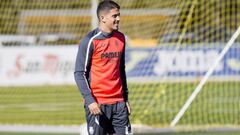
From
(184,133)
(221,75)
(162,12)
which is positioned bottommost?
(184,133)

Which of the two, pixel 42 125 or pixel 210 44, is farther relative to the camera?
pixel 210 44

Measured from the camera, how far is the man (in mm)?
6434

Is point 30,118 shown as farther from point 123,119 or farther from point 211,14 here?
point 123,119

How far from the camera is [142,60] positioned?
67.8 ft

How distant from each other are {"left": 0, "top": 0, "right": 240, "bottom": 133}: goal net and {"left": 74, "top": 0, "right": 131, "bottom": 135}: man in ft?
17.1

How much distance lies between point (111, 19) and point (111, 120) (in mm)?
924

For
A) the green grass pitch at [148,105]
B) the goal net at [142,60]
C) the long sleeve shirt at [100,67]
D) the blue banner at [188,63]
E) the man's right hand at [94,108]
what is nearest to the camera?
the man's right hand at [94,108]

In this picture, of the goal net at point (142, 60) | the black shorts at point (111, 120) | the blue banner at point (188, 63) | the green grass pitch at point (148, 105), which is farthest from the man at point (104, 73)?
the blue banner at point (188, 63)

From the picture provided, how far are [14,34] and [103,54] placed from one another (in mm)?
13102

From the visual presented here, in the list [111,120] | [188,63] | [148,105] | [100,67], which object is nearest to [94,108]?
[111,120]

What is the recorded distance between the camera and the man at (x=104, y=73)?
643 centimetres

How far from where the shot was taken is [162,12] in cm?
1700

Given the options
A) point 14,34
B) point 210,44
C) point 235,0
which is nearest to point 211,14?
point 235,0

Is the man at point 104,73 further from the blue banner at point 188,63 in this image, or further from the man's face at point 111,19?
the blue banner at point 188,63
